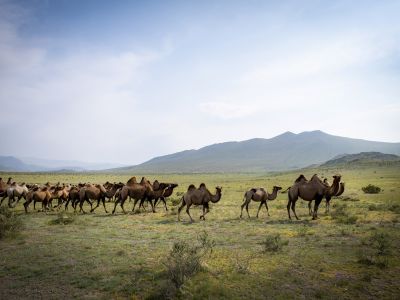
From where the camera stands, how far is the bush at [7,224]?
1284cm

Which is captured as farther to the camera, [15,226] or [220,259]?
[15,226]

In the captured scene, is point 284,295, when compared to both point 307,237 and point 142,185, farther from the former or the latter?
point 142,185

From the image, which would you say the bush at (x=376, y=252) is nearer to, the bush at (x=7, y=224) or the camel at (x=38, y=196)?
the bush at (x=7, y=224)

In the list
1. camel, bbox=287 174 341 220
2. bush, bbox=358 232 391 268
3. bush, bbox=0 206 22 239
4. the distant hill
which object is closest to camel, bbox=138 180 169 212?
camel, bbox=287 174 341 220

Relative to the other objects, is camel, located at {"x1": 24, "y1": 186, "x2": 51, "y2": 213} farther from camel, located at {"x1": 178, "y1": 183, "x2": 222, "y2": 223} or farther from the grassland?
camel, located at {"x1": 178, "y1": 183, "x2": 222, "y2": 223}

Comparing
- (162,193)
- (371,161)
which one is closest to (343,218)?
(162,193)


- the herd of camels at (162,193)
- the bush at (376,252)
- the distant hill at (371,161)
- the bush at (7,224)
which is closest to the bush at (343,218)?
the herd of camels at (162,193)

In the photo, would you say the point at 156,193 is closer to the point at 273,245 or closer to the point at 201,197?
the point at 201,197

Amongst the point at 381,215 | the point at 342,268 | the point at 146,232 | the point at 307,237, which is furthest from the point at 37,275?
the point at 381,215

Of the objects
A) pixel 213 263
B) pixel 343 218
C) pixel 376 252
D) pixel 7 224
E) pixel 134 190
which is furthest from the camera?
pixel 134 190

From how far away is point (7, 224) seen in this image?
520 inches

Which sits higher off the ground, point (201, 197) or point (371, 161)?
point (371, 161)

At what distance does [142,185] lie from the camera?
21.7 m

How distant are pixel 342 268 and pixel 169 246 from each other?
5.44 meters
